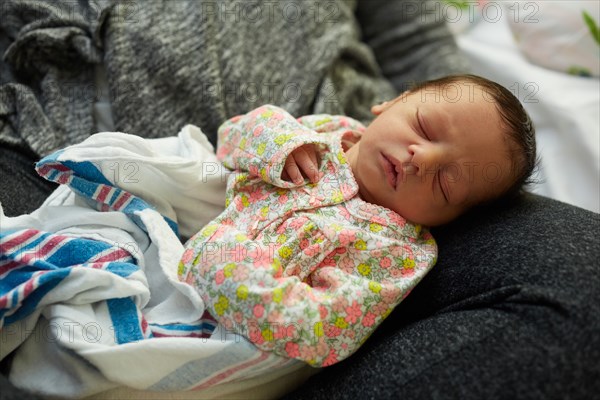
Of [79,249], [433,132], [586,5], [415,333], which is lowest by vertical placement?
[415,333]

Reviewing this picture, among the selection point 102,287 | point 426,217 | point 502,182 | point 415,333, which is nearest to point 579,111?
point 502,182

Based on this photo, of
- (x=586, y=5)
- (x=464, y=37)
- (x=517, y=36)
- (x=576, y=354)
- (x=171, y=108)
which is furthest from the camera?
(x=464, y=37)

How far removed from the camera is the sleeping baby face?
92cm

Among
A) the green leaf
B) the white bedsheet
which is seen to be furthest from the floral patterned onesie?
the green leaf

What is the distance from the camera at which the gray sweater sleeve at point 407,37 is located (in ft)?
4.91

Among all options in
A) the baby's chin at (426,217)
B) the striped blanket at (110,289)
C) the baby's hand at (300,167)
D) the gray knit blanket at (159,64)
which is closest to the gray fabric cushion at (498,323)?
the baby's chin at (426,217)

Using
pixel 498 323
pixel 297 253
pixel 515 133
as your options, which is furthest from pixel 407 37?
pixel 498 323

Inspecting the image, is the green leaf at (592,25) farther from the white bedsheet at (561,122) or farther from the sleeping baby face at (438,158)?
the sleeping baby face at (438,158)

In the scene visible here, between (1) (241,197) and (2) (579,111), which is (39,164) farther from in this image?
(2) (579,111)

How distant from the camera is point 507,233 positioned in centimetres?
87

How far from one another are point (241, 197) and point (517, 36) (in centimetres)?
95

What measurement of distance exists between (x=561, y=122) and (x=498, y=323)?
28.5 inches

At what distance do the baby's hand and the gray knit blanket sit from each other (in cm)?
27

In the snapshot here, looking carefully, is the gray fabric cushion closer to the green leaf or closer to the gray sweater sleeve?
the green leaf
